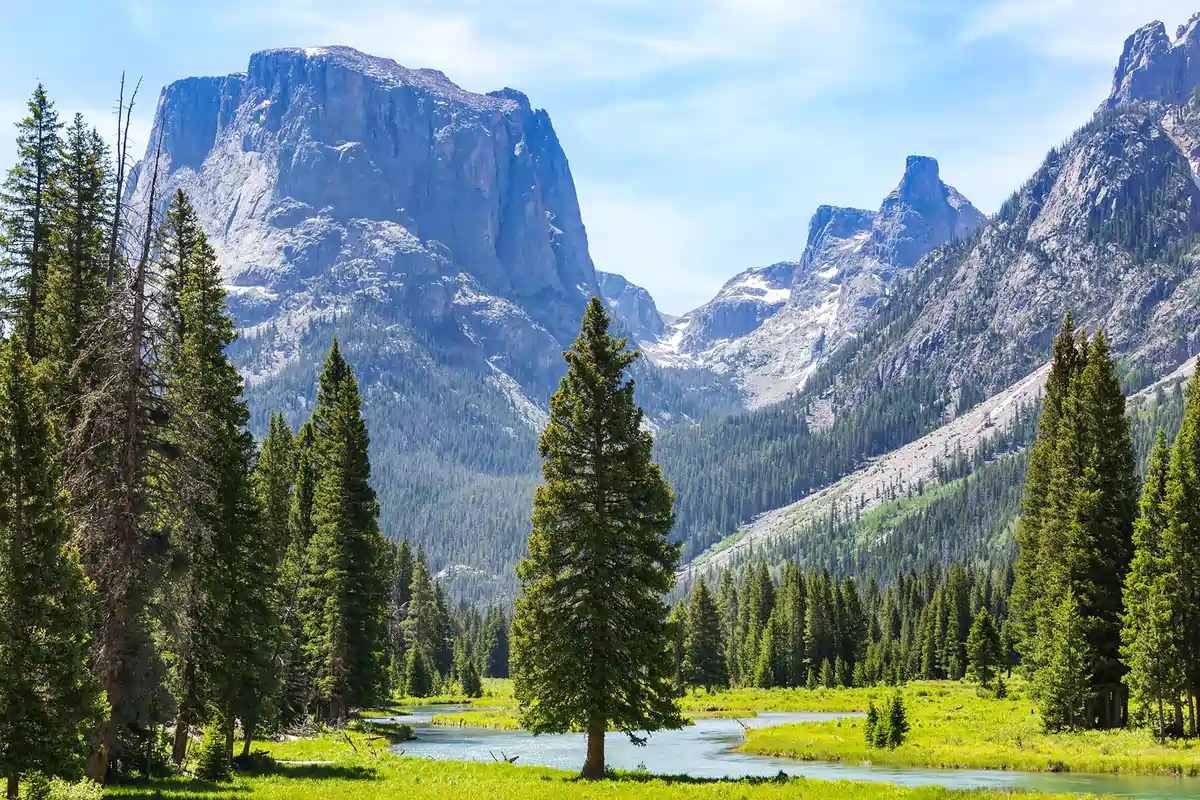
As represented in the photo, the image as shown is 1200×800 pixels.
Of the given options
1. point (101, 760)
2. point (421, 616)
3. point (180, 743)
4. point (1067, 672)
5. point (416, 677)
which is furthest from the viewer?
point (421, 616)

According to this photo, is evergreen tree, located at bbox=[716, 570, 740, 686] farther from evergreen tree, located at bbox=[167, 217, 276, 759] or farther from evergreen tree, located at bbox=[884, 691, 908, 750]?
evergreen tree, located at bbox=[167, 217, 276, 759]

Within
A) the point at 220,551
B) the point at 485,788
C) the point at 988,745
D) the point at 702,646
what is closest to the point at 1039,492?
the point at 988,745

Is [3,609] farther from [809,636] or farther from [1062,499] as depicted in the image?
[809,636]

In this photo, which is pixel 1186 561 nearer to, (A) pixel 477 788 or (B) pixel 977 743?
(B) pixel 977 743

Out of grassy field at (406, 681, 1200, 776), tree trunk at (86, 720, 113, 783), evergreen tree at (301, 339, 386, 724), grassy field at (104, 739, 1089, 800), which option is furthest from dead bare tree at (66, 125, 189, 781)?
grassy field at (406, 681, 1200, 776)

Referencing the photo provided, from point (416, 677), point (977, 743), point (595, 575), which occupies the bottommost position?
point (416, 677)

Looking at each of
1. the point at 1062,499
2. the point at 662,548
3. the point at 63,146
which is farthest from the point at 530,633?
the point at 1062,499

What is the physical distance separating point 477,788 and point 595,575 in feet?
29.6

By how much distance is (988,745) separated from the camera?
5288cm

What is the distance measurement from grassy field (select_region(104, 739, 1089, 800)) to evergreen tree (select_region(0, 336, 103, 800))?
3653 mm

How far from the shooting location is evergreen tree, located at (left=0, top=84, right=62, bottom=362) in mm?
39250

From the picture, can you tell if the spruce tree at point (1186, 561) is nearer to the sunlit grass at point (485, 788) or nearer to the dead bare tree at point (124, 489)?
the sunlit grass at point (485, 788)

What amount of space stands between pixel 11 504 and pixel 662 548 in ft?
72.8

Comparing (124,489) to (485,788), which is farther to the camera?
(485,788)
